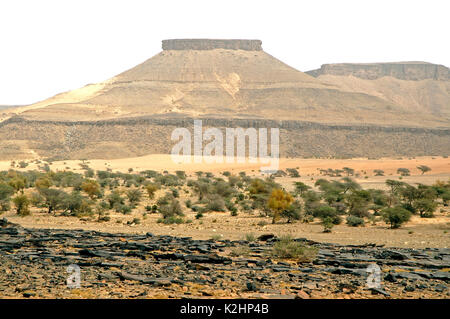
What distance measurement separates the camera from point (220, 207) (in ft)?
120

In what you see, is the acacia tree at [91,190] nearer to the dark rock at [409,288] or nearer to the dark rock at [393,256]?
the dark rock at [393,256]

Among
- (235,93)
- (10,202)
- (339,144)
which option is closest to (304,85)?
(235,93)

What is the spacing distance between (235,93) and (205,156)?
60131 mm

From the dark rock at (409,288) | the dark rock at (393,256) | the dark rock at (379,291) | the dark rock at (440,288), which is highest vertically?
the dark rock at (379,291)

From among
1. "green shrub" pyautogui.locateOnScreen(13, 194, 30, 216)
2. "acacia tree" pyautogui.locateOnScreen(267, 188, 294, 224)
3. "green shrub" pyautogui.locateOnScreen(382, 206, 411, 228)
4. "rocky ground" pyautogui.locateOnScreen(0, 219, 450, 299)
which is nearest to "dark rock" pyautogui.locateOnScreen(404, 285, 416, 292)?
"rocky ground" pyautogui.locateOnScreen(0, 219, 450, 299)

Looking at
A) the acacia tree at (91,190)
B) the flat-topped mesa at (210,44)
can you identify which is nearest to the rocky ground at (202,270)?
the acacia tree at (91,190)

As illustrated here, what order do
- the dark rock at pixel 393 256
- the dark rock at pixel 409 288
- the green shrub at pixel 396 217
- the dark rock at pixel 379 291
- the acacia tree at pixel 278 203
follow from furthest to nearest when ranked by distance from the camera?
the acacia tree at pixel 278 203 < the green shrub at pixel 396 217 < the dark rock at pixel 393 256 < the dark rock at pixel 409 288 < the dark rock at pixel 379 291

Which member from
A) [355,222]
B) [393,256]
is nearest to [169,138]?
[355,222]

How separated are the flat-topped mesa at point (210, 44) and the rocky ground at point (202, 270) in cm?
17490

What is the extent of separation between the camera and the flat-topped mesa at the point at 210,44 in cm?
19262

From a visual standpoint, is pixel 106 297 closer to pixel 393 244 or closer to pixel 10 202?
pixel 393 244

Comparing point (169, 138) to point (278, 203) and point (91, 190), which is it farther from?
point (278, 203)
